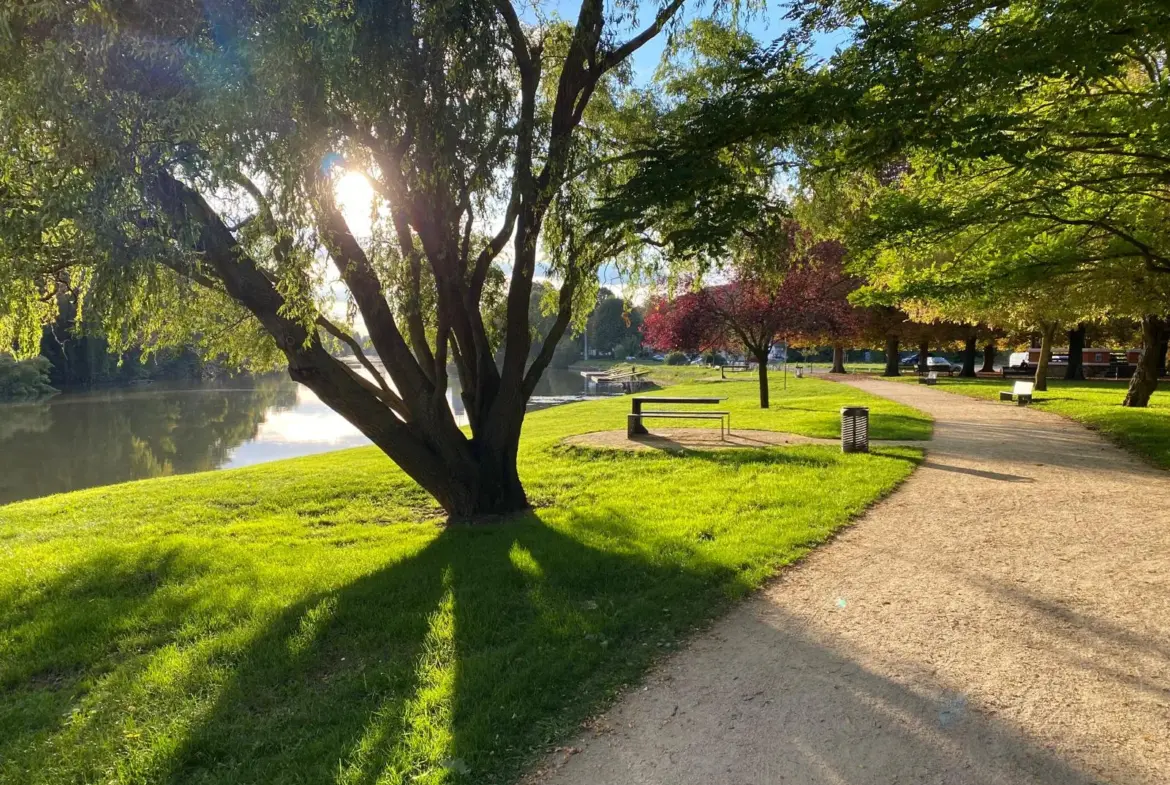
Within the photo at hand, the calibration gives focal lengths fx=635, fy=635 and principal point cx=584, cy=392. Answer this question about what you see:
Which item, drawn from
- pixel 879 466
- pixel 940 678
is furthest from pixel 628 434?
pixel 940 678

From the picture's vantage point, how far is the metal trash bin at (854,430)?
34.0 ft

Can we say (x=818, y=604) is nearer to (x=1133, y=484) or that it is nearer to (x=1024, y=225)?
(x=1133, y=484)

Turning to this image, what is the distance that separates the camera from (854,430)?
34.2 feet

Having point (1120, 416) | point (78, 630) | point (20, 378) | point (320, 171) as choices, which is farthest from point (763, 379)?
point (20, 378)

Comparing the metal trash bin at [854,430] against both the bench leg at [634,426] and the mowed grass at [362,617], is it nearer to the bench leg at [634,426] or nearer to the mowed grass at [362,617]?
the mowed grass at [362,617]

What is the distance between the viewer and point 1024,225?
35.3 feet

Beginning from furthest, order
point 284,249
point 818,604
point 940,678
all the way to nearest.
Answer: point 284,249
point 818,604
point 940,678

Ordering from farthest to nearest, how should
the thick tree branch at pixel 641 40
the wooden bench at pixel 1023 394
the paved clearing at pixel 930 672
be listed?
the wooden bench at pixel 1023 394 → the thick tree branch at pixel 641 40 → the paved clearing at pixel 930 672

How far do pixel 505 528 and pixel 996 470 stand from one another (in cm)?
702

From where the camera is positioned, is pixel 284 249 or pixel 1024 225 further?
pixel 1024 225

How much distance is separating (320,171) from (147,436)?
981 inches

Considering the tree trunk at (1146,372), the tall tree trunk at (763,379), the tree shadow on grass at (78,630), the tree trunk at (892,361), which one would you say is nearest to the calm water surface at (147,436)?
the tree shadow on grass at (78,630)

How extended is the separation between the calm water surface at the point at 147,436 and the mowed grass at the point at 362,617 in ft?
31.8

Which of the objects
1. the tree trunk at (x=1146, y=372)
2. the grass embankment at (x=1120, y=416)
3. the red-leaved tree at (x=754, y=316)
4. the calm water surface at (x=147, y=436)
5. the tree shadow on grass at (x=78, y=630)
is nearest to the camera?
the tree shadow on grass at (x=78, y=630)
